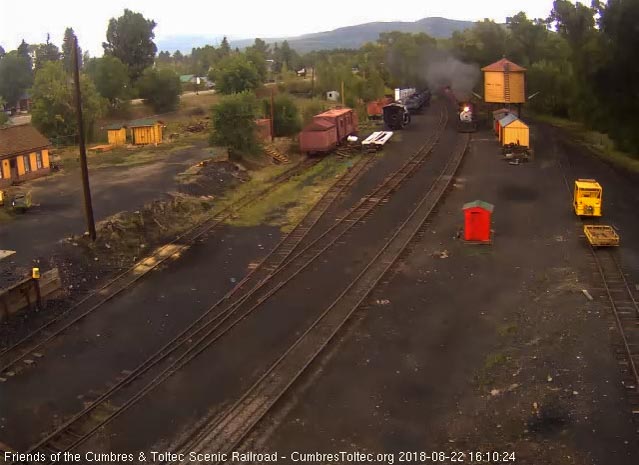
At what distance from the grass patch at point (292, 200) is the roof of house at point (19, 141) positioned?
480 inches

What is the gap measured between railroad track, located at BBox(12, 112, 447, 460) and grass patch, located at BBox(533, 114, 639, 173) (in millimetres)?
15891

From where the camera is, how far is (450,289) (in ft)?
55.4

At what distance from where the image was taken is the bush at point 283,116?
4525cm

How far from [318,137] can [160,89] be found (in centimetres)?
4043

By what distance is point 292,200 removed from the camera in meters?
27.8

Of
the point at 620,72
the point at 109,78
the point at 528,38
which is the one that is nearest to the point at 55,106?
the point at 109,78

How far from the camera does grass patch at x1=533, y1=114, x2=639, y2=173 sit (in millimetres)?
33656

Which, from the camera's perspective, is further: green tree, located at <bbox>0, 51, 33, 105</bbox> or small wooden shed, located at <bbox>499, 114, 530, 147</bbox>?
green tree, located at <bbox>0, 51, 33, 105</bbox>

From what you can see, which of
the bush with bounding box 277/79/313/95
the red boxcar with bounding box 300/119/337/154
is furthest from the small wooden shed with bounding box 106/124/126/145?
the bush with bounding box 277/79/313/95

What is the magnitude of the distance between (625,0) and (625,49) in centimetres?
231

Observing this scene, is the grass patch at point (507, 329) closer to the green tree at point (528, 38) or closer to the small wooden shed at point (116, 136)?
the small wooden shed at point (116, 136)

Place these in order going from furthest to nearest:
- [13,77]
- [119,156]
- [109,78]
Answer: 1. [13,77]
2. [109,78]
3. [119,156]

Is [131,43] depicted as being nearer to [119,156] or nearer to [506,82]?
[119,156]

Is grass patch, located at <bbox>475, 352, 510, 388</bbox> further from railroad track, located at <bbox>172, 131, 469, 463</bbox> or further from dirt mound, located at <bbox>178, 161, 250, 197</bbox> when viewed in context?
dirt mound, located at <bbox>178, 161, 250, 197</bbox>
